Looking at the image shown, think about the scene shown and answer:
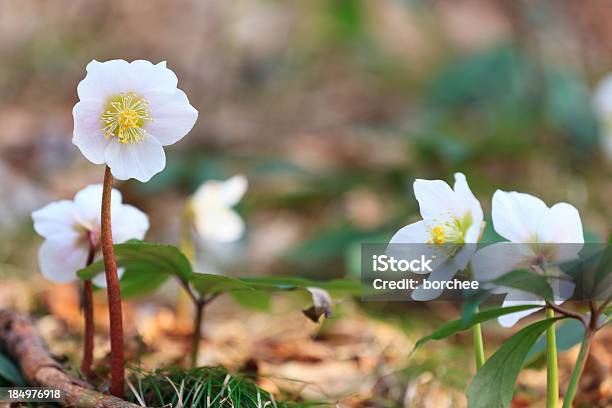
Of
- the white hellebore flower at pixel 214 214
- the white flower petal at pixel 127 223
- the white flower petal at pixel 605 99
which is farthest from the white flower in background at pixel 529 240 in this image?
the white flower petal at pixel 605 99

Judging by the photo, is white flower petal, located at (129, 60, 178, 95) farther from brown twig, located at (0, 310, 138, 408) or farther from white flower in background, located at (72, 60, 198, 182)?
brown twig, located at (0, 310, 138, 408)

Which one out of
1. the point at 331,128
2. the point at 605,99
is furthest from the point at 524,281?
the point at 331,128

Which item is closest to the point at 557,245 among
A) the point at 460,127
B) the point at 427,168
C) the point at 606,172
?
the point at 427,168

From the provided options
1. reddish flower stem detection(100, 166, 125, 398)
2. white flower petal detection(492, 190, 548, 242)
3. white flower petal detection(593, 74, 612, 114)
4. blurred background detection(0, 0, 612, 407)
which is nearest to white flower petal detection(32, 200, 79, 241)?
reddish flower stem detection(100, 166, 125, 398)

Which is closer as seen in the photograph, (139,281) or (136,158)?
(136,158)

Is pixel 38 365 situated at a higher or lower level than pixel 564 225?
lower

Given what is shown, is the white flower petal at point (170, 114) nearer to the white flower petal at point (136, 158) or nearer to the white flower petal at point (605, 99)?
the white flower petal at point (136, 158)

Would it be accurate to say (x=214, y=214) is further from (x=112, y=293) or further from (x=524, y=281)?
(x=524, y=281)
